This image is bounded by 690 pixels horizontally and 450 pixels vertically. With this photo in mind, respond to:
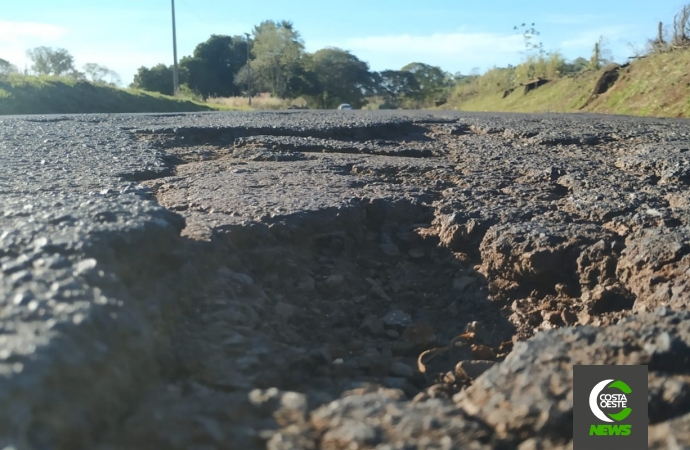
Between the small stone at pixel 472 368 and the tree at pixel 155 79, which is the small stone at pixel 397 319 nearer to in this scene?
the small stone at pixel 472 368

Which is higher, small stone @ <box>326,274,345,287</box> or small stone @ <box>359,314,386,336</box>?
small stone @ <box>326,274,345,287</box>

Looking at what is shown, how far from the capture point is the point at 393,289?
5.65ft

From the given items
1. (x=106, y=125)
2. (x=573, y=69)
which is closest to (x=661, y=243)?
(x=106, y=125)

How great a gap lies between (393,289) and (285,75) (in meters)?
38.5

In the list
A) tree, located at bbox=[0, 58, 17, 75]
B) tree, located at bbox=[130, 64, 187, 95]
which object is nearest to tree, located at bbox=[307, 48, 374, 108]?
tree, located at bbox=[130, 64, 187, 95]

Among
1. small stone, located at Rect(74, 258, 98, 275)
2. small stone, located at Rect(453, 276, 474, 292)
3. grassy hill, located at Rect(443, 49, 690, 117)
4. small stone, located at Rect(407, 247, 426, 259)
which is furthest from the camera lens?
grassy hill, located at Rect(443, 49, 690, 117)

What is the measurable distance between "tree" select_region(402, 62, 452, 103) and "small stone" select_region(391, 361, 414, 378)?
119 ft

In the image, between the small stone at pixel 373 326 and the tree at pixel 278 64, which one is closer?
the small stone at pixel 373 326

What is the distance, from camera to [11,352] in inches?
36.2

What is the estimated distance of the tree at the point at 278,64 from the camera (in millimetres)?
38531

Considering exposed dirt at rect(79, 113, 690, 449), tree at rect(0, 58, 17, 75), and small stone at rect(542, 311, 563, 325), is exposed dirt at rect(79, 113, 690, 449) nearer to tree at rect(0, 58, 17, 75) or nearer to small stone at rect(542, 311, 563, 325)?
small stone at rect(542, 311, 563, 325)

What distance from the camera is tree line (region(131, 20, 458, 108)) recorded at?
3841 cm


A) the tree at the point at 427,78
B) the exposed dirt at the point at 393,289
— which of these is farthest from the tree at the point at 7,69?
the tree at the point at 427,78

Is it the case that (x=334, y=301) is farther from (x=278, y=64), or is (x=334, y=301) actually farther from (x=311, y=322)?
(x=278, y=64)
